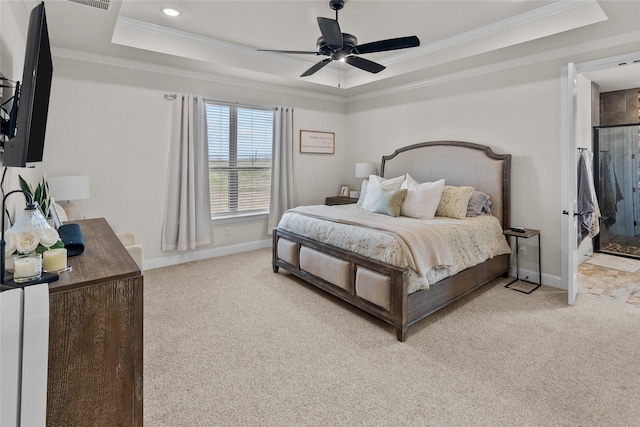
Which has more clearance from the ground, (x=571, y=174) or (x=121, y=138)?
(x=121, y=138)

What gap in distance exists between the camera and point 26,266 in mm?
1148

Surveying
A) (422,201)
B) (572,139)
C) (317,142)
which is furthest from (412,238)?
(317,142)

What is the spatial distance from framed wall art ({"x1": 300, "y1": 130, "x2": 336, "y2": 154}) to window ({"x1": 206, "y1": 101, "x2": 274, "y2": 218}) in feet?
1.91

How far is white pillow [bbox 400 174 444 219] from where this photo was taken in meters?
3.64

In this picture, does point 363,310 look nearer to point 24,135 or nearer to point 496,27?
point 24,135

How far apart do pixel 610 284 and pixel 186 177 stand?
5154 mm

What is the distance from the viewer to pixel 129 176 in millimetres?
4043

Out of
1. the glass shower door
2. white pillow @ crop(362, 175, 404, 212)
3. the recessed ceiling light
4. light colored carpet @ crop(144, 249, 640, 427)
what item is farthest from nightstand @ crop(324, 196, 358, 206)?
the glass shower door

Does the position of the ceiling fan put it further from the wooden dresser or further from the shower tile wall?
the shower tile wall

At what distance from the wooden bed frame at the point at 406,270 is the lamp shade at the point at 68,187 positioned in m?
2.05

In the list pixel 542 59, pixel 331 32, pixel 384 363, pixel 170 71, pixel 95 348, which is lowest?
pixel 384 363

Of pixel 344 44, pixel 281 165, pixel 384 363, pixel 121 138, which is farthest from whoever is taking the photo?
pixel 281 165

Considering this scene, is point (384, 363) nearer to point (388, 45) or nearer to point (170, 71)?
point (388, 45)

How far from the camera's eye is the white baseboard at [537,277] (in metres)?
3.61
